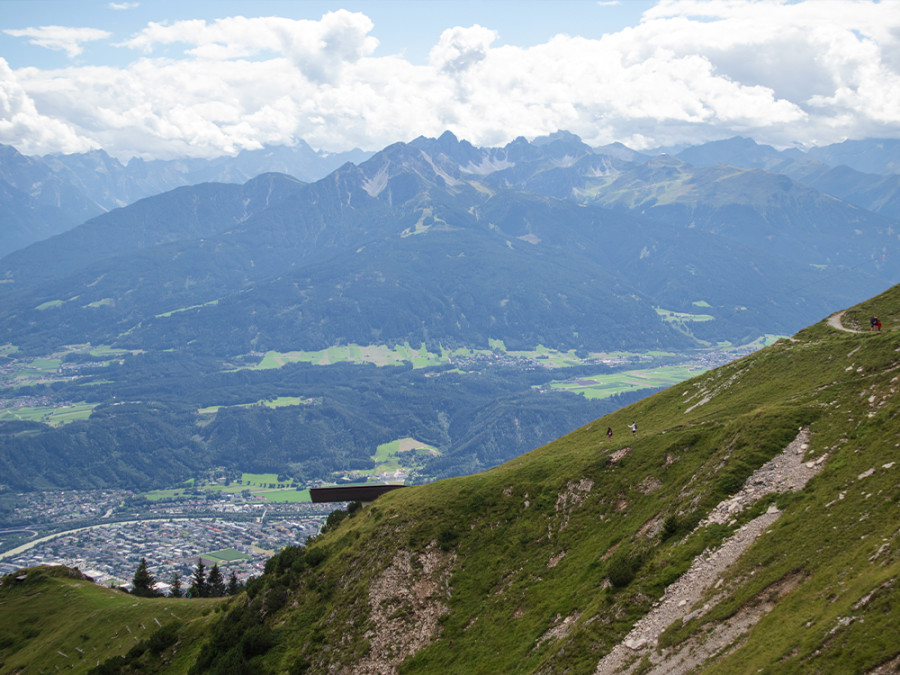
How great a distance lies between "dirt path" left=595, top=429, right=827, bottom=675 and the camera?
2886 cm

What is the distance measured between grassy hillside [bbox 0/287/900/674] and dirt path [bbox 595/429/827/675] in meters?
0.12

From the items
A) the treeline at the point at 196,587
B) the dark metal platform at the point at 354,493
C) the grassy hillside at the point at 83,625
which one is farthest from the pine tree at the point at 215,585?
the dark metal platform at the point at 354,493

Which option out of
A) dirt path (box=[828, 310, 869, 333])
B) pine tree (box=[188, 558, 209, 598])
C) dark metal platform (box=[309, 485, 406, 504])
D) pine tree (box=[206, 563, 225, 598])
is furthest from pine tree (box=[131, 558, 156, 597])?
dirt path (box=[828, 310, 869, 333])

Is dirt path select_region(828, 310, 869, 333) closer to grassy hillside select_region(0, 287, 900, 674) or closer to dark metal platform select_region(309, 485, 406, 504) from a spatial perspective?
grassy hillside select_region(0, 287, 900, 674)

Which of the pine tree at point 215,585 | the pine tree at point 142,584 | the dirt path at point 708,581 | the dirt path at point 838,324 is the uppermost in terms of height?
the dirt path at point 838,324

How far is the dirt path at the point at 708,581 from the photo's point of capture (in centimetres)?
2886

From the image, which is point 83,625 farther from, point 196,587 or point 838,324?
point 838,324

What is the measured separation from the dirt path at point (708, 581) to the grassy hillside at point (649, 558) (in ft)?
0.40

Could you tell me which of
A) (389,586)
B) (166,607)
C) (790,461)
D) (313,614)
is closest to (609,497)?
(790,461)

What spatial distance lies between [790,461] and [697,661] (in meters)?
17.0

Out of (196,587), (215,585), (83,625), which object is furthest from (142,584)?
(83,625)

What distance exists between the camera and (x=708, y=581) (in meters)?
33.1

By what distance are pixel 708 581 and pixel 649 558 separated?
4.62 m

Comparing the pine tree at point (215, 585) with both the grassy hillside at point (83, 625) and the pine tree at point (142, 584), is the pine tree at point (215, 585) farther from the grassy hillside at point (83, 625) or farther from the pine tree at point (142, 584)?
the grassy hillside at point (83, 625)
